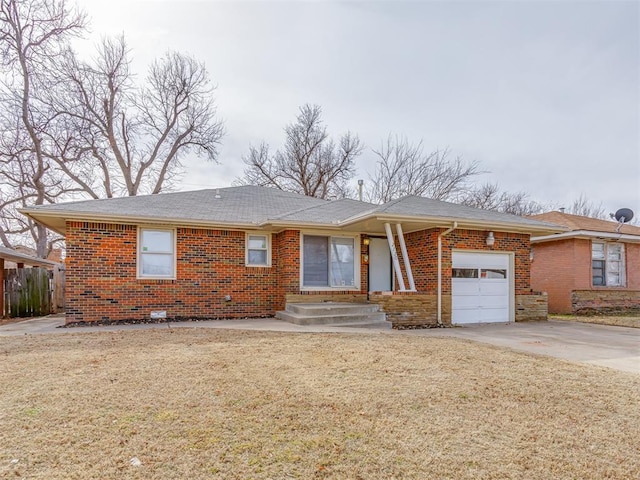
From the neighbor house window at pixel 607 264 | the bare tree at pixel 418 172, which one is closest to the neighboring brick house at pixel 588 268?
the neighbor house window at pixel 607 264

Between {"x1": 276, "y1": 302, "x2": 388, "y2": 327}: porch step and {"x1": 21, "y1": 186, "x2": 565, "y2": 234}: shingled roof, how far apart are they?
86.9 inches

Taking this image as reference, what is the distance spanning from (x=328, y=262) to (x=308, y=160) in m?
17.2

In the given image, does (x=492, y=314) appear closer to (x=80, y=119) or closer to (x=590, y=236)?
(x=590, y=236)

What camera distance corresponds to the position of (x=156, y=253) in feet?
33.1

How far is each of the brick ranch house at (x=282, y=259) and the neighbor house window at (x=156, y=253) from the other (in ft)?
0.09

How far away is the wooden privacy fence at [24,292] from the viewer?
39.9 ft

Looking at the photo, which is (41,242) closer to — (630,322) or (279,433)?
(279,433)

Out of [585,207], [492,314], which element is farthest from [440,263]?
[585,207]

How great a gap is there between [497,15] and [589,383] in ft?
30.1

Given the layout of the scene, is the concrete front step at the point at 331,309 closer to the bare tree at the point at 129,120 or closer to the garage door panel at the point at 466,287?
the garage door panel at the point at 466,287

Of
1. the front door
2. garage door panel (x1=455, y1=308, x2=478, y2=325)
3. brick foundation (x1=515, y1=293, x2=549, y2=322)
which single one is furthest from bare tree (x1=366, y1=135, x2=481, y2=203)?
garage door panel (x1=455, y1=308, x2=478, y2=325)

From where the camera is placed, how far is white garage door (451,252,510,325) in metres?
10.8

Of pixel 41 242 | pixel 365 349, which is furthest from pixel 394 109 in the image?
pixel 41 242

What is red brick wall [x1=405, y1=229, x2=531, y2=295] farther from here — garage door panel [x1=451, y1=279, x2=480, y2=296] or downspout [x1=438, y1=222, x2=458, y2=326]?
garage door panel [x1=451, y1=279, x2=480, y2=296]
